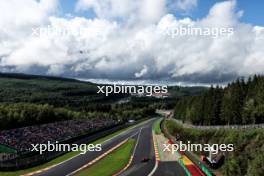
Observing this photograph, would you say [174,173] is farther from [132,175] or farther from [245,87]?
[245,87]

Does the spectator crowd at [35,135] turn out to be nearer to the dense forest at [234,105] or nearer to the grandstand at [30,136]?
the grandstand at [30,136]

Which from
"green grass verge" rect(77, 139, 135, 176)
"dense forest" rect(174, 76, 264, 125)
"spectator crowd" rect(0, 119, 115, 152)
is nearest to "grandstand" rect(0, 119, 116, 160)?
"spectator crowd" rect(0, 119, 115, 152)

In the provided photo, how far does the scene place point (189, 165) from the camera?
42344mm

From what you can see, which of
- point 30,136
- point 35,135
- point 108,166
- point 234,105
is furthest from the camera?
point 234,105

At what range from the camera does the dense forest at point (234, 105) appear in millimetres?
69125

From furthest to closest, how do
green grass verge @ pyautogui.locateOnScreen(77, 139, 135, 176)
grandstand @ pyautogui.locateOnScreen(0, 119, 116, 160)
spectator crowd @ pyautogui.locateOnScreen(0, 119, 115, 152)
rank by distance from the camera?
spectator crowd @ pyautogui.locateOnScreen(0, 119, 115, 152) < grandstand @ pyautogui.locateOnScreen(0, 119, 116, 160) < green grass verge @ pyautogui.locateOnScreen(77, 139, 135, 176)

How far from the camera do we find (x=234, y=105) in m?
74.7

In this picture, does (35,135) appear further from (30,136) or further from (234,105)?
(234,105)

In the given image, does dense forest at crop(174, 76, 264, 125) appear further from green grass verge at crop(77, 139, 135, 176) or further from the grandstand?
the grandstand

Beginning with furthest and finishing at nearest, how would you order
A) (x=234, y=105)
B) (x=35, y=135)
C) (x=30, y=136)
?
(x=234, y=105) < (x=35, y=135) < (x=30, y=136)

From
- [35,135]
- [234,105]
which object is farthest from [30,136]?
[234,105]

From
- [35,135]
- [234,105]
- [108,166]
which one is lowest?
[108,166]

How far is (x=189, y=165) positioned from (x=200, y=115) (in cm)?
5437

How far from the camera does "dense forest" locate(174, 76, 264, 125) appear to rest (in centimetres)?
6912
